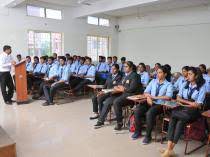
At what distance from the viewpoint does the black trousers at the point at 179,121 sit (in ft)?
9.63

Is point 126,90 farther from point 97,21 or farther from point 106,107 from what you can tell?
point 97,21

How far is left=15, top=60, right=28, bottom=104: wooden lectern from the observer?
563 centimetres

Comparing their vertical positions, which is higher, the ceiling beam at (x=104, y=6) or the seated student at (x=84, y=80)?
the ceiling beam at (x=104, y=6)

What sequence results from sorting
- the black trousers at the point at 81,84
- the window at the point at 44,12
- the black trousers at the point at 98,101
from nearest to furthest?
the black trousers at the point at 98,101
the black trousers at the point at 81,84
the window at the point at 44,12

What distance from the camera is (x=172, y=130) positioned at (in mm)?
3000

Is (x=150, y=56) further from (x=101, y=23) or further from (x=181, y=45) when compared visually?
(x=101, y=23)

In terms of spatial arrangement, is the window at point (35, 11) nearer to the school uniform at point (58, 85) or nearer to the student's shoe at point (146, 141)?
the school uniform at point (58, 85)

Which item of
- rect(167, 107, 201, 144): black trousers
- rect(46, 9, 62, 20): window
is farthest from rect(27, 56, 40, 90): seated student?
rect(167, 107, 201, 144): black trousers

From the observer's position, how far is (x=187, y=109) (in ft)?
10.2

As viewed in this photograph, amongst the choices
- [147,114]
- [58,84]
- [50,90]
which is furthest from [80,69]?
[147,114]

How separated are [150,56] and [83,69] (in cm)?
403

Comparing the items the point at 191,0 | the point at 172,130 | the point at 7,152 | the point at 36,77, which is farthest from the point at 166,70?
the point at 191,0

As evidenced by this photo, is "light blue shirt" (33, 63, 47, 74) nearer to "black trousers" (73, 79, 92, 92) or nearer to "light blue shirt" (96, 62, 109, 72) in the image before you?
"black trousers" (73, 79, 92, 92)

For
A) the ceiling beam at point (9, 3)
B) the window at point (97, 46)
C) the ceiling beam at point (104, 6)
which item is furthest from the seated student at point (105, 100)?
the window at point (97, 46)
